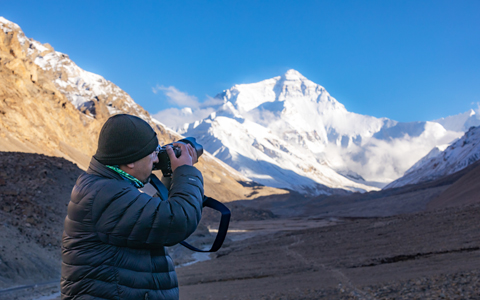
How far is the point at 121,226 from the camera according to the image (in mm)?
1939

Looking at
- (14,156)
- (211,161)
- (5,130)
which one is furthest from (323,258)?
(211,161)

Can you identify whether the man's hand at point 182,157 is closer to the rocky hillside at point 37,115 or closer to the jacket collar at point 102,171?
the jacket collar at point 102,171

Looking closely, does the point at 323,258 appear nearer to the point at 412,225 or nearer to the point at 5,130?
the point at 412,225

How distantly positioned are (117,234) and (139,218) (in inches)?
5.6

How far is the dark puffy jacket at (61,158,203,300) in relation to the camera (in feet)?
6.38

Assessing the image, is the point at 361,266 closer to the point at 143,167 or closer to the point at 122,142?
the point at 143,167

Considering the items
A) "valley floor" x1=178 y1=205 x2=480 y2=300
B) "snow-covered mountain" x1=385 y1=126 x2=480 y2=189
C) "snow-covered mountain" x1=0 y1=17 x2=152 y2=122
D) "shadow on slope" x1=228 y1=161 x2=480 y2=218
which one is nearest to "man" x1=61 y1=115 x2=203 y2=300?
"valley floor" x1=178 y1=205 x2=480 y2=300

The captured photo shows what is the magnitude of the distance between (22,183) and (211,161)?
101m

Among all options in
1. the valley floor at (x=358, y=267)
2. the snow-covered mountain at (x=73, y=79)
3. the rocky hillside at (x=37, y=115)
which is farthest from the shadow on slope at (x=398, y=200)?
the snow-covered mountain at (x=73, y=79)

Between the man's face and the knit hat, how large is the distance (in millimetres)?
39

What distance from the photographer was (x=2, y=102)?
39375 mm

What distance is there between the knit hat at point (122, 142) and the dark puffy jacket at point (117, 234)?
0.12 meters

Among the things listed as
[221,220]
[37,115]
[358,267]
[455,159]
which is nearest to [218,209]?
[221,220]

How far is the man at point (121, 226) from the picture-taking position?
1948 mm
